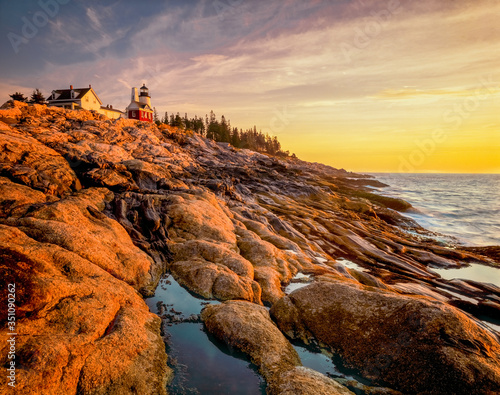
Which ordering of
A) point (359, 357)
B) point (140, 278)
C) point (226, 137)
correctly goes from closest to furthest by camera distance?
point (359, 357) < point (140, 278) < point (226, 137)

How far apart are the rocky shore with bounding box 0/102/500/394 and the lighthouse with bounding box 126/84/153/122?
84916mm

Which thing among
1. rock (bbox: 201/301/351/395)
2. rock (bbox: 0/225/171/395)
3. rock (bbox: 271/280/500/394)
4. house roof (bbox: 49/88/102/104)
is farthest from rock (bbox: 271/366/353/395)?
house roof (bbox: 49/88/102/104)

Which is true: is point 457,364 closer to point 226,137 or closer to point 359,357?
point 359,357

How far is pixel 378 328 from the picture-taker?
9.95 m

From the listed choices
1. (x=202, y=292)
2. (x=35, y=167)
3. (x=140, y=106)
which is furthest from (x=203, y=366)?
(x=140, y=106)

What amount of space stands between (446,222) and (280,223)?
4270 cm

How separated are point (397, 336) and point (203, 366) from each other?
702 centimetres

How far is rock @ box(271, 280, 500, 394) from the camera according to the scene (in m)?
7.96

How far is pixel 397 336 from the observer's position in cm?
942

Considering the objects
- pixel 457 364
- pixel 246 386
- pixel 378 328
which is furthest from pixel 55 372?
pixel 457 364

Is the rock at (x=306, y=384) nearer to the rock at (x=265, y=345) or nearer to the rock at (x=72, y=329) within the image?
the rock at (x=265, y=345)

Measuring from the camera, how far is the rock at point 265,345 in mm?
8055

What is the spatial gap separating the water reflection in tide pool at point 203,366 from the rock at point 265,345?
346mm

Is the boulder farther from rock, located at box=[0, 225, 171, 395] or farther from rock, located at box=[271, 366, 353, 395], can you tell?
rock, located at box=[271, 366, 353, 395]
